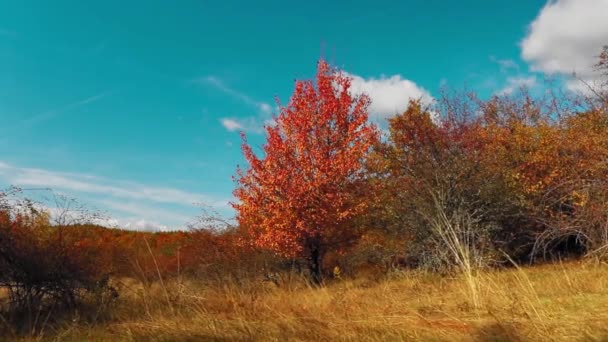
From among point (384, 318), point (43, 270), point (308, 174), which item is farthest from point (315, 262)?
point (384, 318)

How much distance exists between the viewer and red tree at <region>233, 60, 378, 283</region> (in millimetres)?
14359

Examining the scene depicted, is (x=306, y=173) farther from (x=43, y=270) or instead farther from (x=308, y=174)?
(x=43, y=270)

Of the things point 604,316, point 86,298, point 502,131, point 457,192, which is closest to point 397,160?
point 457,192

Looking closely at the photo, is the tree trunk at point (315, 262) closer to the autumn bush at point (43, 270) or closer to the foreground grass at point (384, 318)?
the autumn bush at point (43, 270)

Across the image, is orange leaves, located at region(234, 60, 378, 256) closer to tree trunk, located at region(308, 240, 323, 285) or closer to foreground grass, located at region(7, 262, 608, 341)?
tree trunk, located at region(308, 240, 323, 285)

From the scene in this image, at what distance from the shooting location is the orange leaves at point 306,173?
14359mm

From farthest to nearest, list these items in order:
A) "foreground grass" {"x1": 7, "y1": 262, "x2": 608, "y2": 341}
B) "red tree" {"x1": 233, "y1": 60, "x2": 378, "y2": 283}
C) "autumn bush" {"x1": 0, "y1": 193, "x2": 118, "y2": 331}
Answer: "red tree" {"x1": 233, "y1": 60, "x2": 378, "y2": 283} → "autumn bush" {"x1": 0, "y1": 193, "x2": 118, "y2": 331} → "foreground grass" {"x1": 7, "y1": 262, "x2": 608, "y2": 341}

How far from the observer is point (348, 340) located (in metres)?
4.50

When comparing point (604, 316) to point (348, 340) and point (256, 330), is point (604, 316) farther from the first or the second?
point (256, 330)

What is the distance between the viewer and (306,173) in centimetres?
1441

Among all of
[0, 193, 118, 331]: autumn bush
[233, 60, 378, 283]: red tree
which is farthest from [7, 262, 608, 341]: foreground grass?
[233, 60, 378, 283]: red tree

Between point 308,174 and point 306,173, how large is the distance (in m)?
0.12

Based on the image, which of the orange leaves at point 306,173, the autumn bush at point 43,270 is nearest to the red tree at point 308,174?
the orange leaves at point 306,173

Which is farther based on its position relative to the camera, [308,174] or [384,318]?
[308,174]
